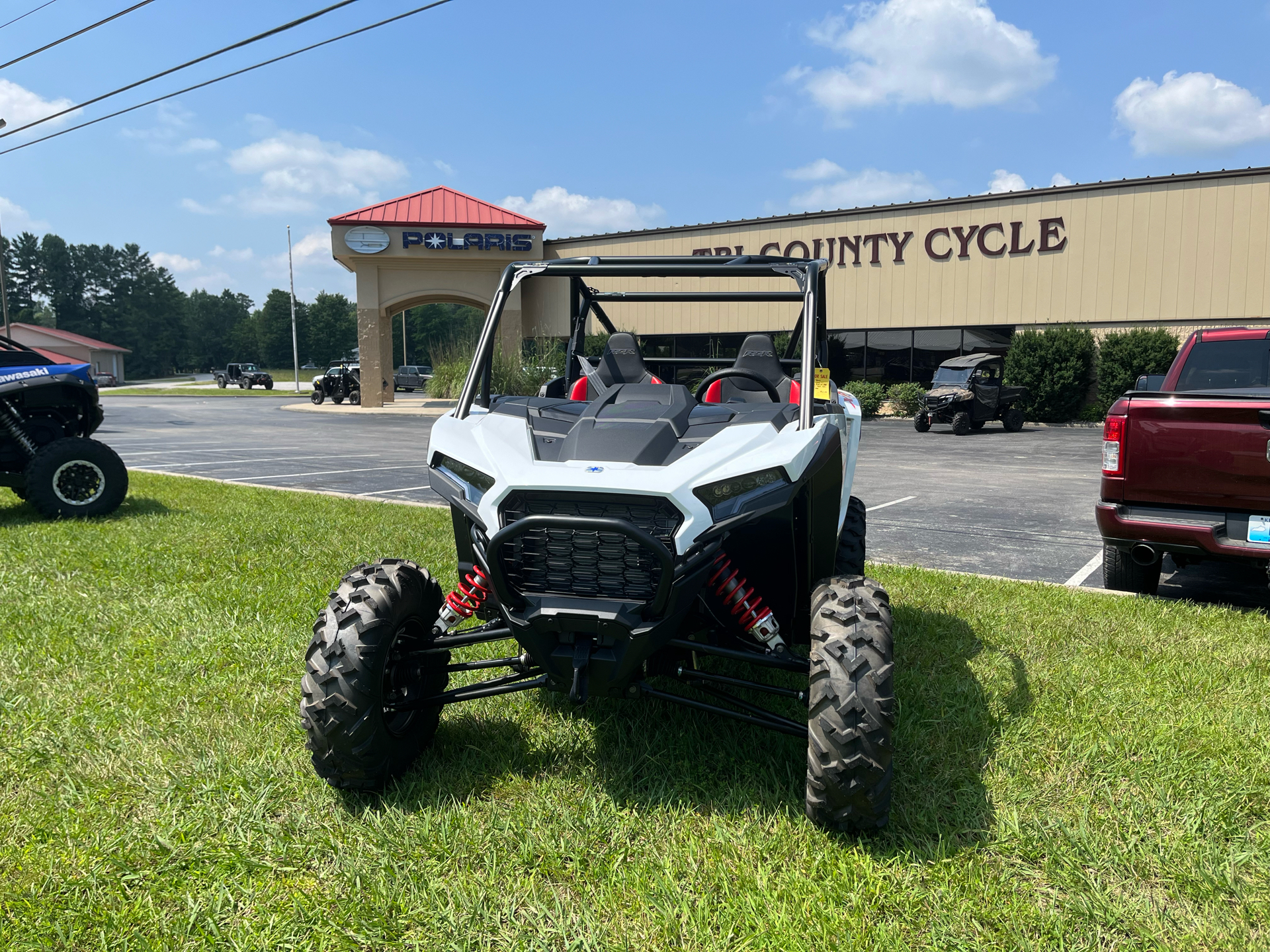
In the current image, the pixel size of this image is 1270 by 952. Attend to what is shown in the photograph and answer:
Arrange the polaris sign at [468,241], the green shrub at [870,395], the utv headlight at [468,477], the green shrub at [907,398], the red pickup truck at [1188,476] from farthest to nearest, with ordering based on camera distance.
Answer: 1. the polaris sign at [468,241]
2. the green shrub at [870,395]
3. the green shrub at [907,398]
4. the red pickup truck at [1188,476]
5. the utv headlight at [468,477]

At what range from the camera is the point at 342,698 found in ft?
9.31

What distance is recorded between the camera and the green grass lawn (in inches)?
93.9

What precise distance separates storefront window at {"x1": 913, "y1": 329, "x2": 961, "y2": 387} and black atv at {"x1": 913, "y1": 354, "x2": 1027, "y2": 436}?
5.06 meters

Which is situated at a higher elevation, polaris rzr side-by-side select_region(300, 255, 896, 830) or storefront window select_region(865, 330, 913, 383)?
storefront window select_region(865, 330, 913, 383)

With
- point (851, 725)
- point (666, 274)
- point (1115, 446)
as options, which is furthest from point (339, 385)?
point (851, 725)

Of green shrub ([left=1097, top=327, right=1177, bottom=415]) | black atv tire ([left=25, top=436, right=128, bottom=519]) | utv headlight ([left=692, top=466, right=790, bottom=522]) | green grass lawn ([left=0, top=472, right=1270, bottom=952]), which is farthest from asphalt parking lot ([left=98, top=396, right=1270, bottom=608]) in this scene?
utv headlight ([left=692, top=466, right=790, bottom=522])

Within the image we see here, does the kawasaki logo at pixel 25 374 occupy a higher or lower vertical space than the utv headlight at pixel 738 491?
higher

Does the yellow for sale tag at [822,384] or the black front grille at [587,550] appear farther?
the yellow for sale tag at [822,384]

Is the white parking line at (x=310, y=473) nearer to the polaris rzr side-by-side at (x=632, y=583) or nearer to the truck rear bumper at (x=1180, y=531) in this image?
the truck rear bumper at (x=1180, y=531)

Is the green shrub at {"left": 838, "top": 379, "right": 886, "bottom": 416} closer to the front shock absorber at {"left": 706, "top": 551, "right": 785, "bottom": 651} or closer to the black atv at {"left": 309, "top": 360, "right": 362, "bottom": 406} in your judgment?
the black atv at {"left": 309, "top": 360, "right": 362, "bottom": 406}

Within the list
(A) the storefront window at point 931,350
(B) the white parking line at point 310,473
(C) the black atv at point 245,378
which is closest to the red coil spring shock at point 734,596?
(B) the white parking line at point 310,473

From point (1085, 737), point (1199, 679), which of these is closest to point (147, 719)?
point (1085, 737)

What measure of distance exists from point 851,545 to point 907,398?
2353 cm

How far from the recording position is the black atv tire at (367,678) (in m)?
2.85
